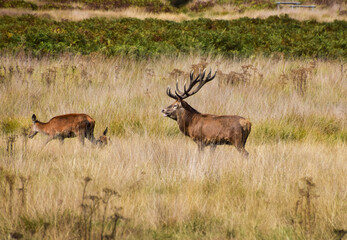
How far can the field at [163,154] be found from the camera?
4676 mm

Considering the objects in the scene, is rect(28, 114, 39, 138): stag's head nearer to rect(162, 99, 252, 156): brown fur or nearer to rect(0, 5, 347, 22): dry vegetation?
rect(162, 99, 252, 156): brown fur

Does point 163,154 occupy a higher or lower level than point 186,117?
lower

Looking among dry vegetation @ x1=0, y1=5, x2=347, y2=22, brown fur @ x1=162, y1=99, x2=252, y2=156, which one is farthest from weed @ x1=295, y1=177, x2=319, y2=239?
dry vegetation @ x1=0, y1=5, x2=347, y2=22

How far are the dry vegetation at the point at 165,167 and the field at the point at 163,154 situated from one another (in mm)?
21

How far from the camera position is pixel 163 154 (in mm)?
6602

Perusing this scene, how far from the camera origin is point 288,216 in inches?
194

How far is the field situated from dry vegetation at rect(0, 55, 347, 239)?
0.02 meters

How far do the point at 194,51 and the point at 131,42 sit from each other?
286 cm

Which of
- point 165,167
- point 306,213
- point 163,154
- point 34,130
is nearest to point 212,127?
point 163,154

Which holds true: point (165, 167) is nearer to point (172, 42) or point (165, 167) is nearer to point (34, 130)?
point (34, 130)

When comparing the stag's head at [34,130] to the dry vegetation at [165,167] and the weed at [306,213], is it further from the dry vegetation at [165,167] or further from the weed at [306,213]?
the weed at [306,213]

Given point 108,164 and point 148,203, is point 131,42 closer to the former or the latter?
point 108,164

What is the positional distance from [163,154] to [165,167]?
1.19 feet

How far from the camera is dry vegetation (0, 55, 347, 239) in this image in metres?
4.64
